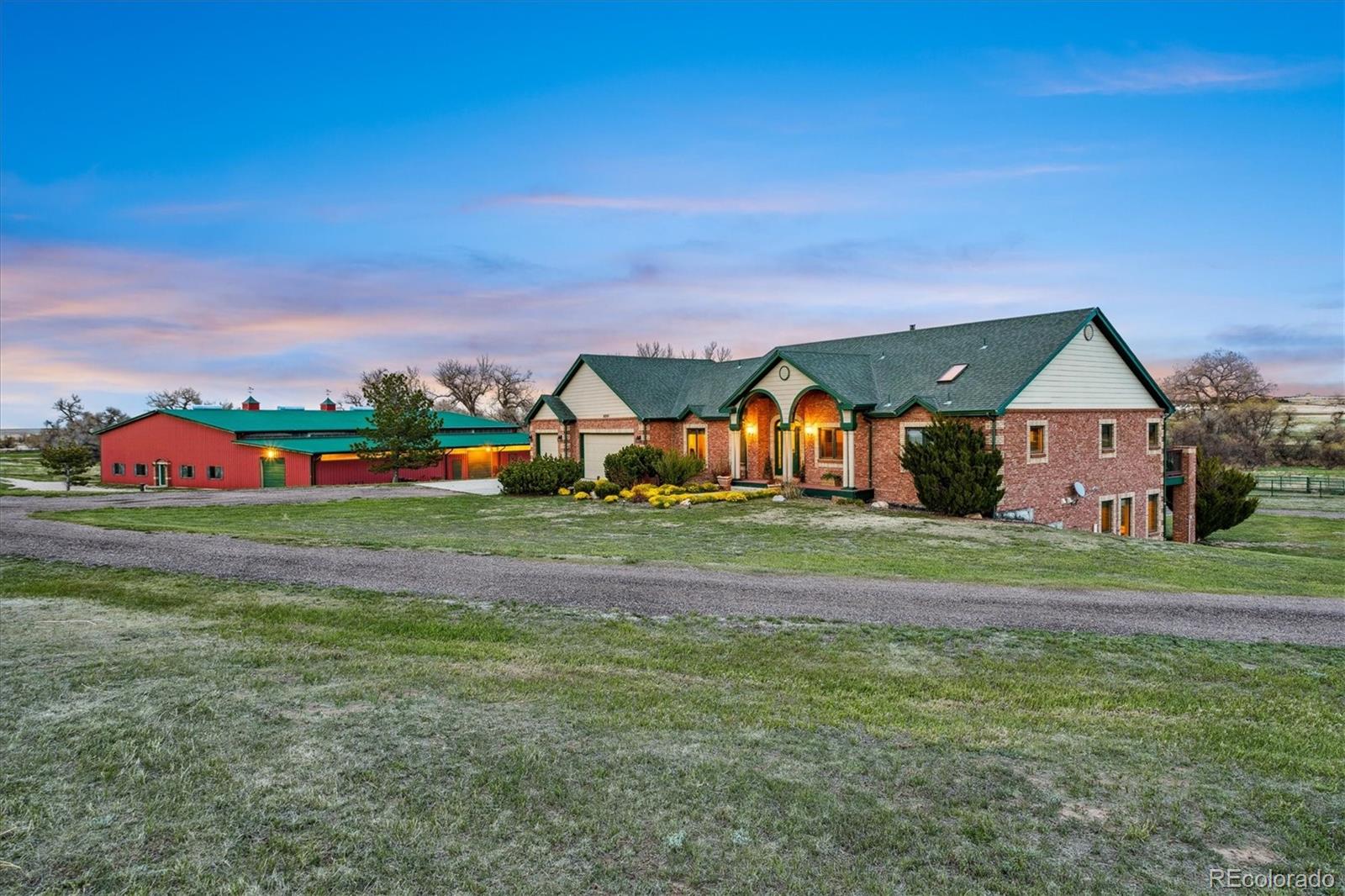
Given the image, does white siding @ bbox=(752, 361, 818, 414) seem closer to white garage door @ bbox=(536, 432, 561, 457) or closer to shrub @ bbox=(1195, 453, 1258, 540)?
white garage door @ bbox=(536, 432, 561, 457)

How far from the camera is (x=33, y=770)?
5.04 metres

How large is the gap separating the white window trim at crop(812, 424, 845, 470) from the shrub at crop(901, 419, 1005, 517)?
169 inches

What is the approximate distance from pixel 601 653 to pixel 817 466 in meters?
21.1

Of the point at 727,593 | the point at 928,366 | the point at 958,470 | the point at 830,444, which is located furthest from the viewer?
the point at 830,444

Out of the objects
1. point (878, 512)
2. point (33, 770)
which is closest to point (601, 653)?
point (33, 770)

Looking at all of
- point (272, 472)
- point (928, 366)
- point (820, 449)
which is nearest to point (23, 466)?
point (272, 472)

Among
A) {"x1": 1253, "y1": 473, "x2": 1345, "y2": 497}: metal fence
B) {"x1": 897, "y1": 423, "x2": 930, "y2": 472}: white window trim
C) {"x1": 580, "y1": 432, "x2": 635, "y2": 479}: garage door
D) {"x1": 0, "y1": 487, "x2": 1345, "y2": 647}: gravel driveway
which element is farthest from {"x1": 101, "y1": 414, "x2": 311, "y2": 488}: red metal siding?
{"x1": 1253, "y1": 473, "x2": 1345, "y2": 497}: metal fence

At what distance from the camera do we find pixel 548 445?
120 feet

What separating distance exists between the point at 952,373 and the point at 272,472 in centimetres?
3481

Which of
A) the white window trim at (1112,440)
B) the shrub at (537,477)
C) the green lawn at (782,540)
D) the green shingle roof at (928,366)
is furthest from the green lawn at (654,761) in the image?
the shrub at (537,477)

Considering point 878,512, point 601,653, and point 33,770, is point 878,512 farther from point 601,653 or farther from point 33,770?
point 33,770

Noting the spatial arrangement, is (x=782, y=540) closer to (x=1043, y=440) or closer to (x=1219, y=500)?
(x=1043, y=440)

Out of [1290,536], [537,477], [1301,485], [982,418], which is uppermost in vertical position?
[982,418]

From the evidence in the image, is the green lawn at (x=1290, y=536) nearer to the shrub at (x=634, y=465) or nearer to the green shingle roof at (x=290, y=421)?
the shrub at (x=634, y=465)
